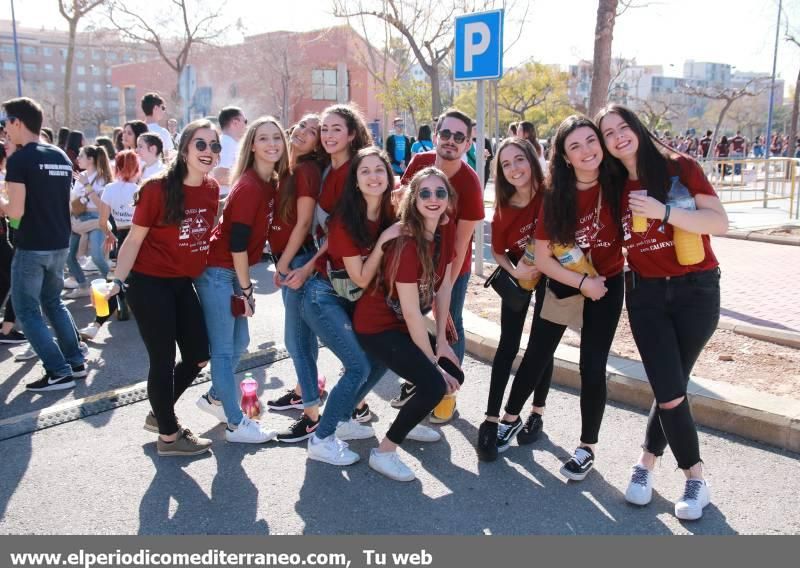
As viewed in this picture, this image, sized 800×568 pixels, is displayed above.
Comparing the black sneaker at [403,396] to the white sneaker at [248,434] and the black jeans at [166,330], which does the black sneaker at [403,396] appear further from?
the black jeans at [166,330]

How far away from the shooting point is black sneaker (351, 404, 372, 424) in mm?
4340

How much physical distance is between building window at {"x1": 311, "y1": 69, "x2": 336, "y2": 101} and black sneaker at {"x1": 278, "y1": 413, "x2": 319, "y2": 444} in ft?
154

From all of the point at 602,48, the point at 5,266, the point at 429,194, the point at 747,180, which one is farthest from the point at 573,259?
the point at 747,180

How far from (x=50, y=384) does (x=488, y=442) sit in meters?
3.22

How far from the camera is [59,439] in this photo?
4047mm

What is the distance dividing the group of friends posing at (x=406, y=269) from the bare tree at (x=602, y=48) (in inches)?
184

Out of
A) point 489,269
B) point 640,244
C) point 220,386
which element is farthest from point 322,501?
point 489,269

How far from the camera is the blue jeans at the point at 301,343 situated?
4.03 m

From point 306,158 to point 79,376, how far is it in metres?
2.62

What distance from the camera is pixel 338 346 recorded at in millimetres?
3648

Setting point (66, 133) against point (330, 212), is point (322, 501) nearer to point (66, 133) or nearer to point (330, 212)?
point (330, 212)

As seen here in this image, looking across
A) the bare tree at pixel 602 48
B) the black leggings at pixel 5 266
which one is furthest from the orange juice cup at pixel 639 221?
the black leggings at pixel 5 266

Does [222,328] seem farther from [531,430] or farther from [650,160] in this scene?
[650,160]

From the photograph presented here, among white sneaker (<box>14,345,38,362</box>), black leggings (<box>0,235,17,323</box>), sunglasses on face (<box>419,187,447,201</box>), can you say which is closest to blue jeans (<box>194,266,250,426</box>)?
sunglasses on face (<box>419,187,447,201</box>)
